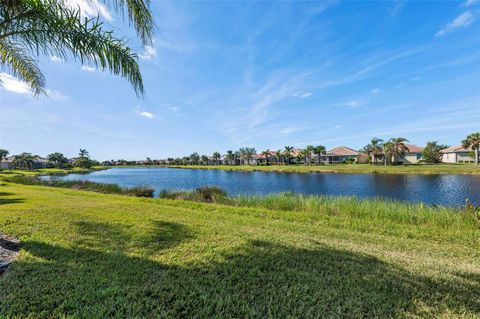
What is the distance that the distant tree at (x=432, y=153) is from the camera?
60.1m

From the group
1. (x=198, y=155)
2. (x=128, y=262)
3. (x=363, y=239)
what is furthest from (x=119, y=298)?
(x=198, y=155)

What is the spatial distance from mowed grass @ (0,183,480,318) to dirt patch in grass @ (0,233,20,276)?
15 cm

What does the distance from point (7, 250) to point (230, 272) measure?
4.49 m

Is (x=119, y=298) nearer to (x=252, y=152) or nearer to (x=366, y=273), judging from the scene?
(x=366, y=273)

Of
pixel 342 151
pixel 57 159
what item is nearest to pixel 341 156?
pixel 342 151

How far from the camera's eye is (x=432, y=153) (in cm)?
6003

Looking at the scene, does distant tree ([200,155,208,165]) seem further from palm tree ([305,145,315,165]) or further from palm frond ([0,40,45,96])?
palm frond ([0,40,45,96])

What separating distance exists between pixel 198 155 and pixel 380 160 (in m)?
90.9

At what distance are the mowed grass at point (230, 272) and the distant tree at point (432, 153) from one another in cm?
6834

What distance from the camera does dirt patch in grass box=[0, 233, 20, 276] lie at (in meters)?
3.91

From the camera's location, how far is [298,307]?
2.93 meters

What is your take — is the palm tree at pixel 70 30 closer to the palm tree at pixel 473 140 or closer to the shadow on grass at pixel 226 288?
the shadow on grass at pixel 226 288

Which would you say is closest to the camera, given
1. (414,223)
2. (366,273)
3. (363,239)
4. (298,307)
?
(298,307)

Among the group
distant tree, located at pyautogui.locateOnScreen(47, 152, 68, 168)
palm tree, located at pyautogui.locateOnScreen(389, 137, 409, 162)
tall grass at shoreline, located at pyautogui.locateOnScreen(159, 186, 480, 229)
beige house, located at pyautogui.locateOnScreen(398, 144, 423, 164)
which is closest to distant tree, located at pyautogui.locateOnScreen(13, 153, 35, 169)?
distant tree, located at pyautogui.locateOnScreen(47, 152, 68, 168)
